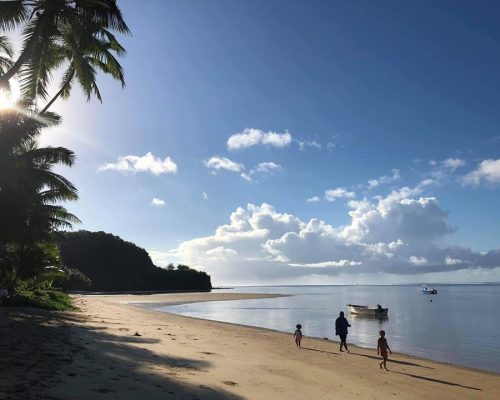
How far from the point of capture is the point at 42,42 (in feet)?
55.9

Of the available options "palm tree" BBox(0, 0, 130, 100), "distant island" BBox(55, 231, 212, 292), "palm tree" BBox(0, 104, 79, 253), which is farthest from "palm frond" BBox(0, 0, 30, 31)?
"distant island" BBox(55, 231, 212, 292)

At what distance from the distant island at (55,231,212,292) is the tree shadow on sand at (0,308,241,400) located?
120m

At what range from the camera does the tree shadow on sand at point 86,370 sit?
7309 mm

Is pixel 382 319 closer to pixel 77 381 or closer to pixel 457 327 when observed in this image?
pixel 457 327

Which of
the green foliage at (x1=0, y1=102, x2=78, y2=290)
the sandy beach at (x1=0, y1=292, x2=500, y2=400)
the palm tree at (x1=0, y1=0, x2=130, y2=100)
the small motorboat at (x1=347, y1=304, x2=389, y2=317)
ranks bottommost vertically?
the sandy beach at (x1=0, y1=292, x2=500, y2=400)

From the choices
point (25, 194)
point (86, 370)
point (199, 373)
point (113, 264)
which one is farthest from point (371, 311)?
point (113, 264)

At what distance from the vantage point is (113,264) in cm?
13588

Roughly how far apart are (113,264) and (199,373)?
13218cm

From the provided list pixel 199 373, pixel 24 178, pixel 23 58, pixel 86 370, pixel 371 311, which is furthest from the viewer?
pixel 371 311

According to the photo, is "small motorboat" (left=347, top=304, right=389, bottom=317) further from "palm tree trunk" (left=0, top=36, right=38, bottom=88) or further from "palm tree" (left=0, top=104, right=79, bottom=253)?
"palm tree trunk" (left=0, top=36, right=38, bottom=88)

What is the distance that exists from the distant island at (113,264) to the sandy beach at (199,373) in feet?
390

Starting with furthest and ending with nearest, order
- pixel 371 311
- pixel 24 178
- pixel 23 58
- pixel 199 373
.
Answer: pixel 371 311
pixel 24 178
pixel 23 58
pixel 199 373

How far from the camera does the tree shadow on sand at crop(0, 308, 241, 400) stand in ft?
24.0

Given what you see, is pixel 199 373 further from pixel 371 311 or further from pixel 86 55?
pixel 371 311
